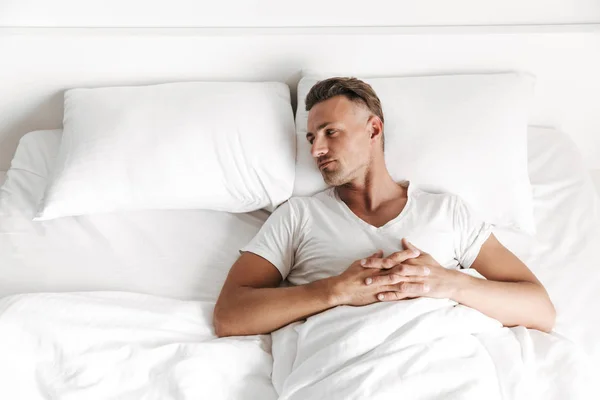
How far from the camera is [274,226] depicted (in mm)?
1593

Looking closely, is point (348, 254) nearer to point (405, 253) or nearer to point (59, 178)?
point (405, 253)

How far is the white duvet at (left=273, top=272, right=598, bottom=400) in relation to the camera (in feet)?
3.99

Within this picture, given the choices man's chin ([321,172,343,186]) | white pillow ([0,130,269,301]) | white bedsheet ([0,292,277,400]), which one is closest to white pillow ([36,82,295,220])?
white pillow ([0,130,269,301])

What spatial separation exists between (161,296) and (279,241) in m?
0.32

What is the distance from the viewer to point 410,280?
1394 millimetres

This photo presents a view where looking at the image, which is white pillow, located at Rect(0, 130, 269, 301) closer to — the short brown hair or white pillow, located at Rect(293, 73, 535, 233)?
white pillow, located at Rect(293, 73, 535, 233)

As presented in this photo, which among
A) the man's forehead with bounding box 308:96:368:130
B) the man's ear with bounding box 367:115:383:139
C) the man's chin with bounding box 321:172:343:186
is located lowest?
the man's chin with bounding box 321:172:343:186

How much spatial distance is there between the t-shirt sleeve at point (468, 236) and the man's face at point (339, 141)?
277mm

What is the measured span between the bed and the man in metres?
0.08

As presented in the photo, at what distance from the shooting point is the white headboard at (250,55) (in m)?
1.86

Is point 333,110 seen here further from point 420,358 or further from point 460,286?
point 420,358

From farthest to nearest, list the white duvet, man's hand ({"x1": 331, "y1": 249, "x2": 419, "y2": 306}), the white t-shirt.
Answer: the white t-shirt
man's hand ({"x1": 331, "y1": 249, "x2": 419, "y2": 306})
the white duvet

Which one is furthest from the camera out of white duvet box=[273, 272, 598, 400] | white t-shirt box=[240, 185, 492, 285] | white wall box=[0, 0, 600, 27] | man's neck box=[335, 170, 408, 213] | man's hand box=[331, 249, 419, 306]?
white wall box=[0, 0, 600, 27]

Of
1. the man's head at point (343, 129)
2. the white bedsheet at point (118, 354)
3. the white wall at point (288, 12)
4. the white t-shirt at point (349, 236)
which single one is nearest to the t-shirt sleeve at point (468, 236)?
the white t-shirt at point (349, 236)
